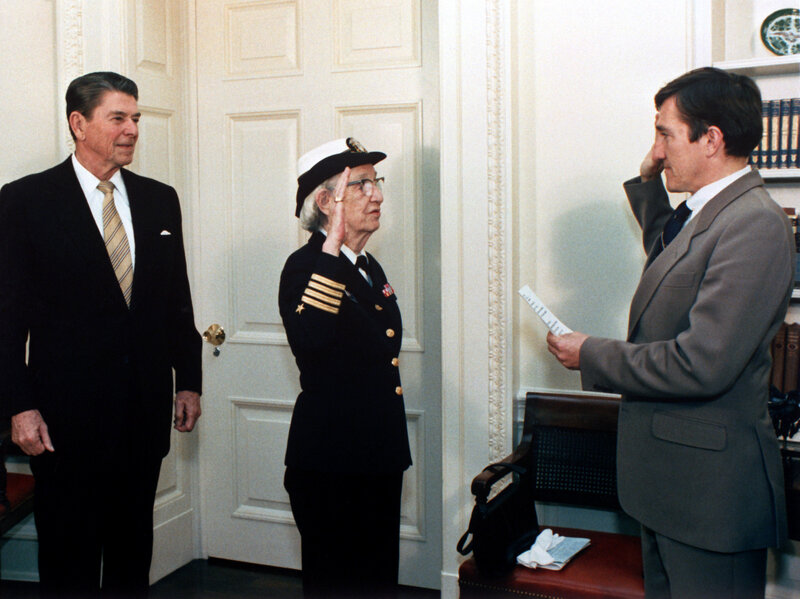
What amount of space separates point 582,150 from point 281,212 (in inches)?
46.0

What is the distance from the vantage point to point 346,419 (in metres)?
Answer: 2.03

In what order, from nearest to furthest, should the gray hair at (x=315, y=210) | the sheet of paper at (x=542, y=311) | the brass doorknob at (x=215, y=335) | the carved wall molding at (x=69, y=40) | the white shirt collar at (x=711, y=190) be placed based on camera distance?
the white shirt collar at (x=711, y=190) → the sheet of paper at (x=542, y=311) → the gray hair at (x=315, y=210) → the carved wall molding at (x=69, y=40) → the brass doorknob at (x=215, y=335)

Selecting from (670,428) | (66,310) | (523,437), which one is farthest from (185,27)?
(670,428)

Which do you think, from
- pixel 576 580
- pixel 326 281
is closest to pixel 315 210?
pixel 326 281

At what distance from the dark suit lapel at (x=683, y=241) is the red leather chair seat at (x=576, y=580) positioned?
0.73 m

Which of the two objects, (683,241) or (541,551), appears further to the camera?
(541,551)

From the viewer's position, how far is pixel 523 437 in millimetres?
2557

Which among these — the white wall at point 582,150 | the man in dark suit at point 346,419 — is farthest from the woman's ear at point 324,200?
the white wall at point 582,150

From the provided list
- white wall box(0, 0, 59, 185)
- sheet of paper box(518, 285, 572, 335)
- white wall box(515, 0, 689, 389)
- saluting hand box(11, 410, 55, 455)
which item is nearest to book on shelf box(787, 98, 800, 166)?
white wall box(515, 0, 689, 389)

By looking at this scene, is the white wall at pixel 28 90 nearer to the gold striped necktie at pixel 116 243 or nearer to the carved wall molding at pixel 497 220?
the gold striped necktie at pixel 116 243

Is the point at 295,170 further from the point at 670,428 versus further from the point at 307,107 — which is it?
the point at 670,428

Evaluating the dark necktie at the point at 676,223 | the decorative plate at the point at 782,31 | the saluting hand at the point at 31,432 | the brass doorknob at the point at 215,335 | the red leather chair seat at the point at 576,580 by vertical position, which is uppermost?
the decorative plate at the point at 782,31

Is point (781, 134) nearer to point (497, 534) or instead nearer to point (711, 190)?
point (711, 190)

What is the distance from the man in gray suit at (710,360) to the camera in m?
1.54
